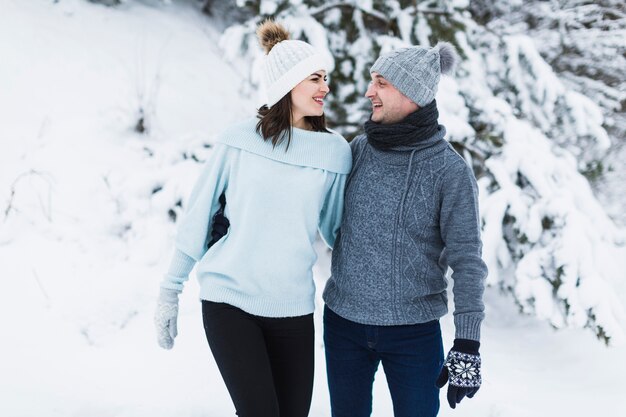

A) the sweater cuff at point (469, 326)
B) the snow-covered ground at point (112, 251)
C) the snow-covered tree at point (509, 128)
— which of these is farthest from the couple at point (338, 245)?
the snow-covered tree at point (509, 128)

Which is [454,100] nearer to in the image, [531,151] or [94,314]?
[531,151]

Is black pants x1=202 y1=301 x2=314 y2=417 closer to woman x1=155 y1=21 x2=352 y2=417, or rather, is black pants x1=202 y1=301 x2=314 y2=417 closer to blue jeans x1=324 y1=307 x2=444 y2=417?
woman x1=155 y1=21 x2=352 y2=417

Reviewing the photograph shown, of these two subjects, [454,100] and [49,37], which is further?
[49,37]

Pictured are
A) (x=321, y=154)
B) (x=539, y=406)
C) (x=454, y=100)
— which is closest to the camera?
(x=321, y=154)

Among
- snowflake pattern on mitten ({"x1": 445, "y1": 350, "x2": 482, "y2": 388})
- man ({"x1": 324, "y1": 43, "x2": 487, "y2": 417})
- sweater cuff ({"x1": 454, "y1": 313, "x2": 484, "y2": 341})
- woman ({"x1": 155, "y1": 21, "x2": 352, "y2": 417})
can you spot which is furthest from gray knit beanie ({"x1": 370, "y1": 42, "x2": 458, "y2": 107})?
snowflake pattern on mitten ({"x1": 445, "y1": 350, "x2": 482, "y2": 388})

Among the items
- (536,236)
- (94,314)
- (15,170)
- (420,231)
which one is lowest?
(94,314)

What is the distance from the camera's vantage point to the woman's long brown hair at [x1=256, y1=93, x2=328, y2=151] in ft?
6.68

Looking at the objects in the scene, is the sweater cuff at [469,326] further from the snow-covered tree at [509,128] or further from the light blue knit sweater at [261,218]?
the snow-covered tree at [509,128]

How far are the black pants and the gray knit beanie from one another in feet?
3.06

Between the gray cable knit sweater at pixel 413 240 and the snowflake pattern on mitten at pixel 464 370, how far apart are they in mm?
70

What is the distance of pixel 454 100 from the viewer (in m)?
3.91

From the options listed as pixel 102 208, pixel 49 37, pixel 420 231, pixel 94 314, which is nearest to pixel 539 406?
pixel 420 231

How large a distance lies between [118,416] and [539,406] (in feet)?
7.84

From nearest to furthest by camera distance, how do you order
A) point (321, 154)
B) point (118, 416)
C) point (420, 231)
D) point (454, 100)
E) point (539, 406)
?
point (420, 231), point (321, 154), point (118, 416), point (539, 406), point (454, 100)
